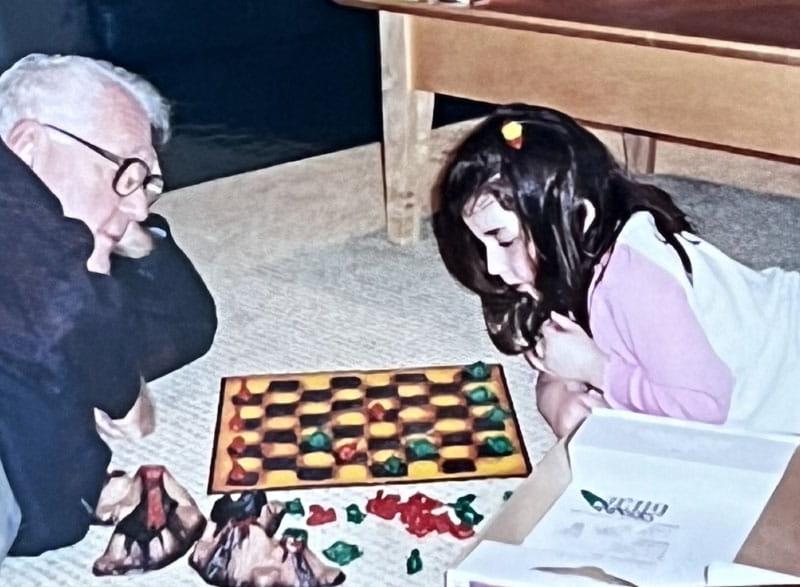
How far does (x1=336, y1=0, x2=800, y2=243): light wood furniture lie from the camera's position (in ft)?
2.45

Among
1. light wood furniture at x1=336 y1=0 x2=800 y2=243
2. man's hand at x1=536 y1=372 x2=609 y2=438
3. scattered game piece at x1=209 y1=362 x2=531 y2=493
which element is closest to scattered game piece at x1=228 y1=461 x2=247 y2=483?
scattered game piece at x1=209 y1=362 x2=531 y2=493

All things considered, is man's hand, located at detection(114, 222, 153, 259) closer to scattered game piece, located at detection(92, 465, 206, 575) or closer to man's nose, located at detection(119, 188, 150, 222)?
man's nose, located at detection(119, 188, 150, 222)

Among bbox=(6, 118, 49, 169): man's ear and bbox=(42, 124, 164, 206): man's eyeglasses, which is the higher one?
bbox=(6, 118, 49, 169): man's ear

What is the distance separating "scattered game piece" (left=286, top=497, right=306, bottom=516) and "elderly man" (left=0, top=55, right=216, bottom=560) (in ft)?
0.43

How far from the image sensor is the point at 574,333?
774 millimetres

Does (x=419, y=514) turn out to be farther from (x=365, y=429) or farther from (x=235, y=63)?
(x=235, y=63)

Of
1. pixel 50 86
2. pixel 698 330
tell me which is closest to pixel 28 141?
pixel 50 86

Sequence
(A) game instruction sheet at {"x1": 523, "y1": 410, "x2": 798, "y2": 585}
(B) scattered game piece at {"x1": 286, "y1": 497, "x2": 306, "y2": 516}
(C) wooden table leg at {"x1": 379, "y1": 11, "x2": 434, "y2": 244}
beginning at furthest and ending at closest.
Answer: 1. (C) wooden table leg at {"x1": 379, "y1": 11, "x2": 434, "y2": 244}
2. (B) scattered game piece at {"x1": 286, "y1": 497, "x2": 306, "y2": 516}
3. (A) game instruction sheet at {"x1": 523, "y1": 410, "x2": 798, "y2": 585}

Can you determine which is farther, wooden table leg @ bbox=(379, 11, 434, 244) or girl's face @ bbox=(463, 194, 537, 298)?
wooden table leg @ bbox=(379, 11, 434, 244)

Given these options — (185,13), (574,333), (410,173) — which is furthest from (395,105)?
(574,333)

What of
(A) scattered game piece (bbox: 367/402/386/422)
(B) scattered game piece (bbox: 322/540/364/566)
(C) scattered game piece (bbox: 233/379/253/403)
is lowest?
(B) scattered game piece (bbox: 322/540/364/566)

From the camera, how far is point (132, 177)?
757 mm

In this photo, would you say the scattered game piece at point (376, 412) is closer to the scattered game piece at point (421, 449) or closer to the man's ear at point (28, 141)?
the scattered game piece at point (421, 449)

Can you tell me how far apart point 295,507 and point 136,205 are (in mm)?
233
